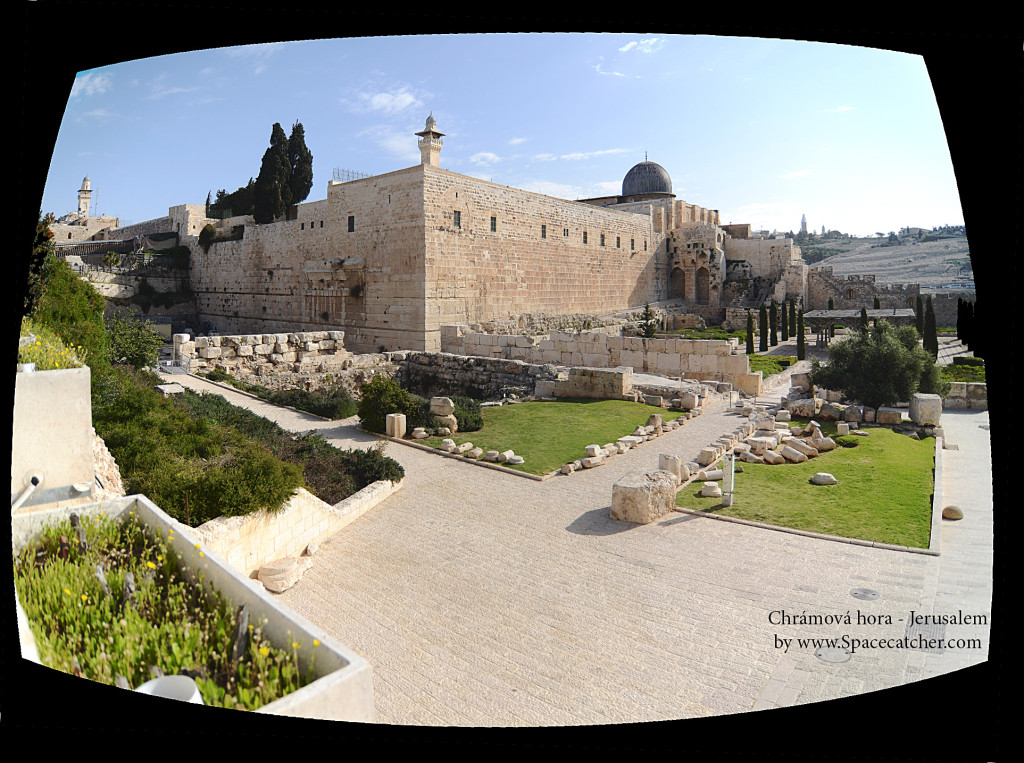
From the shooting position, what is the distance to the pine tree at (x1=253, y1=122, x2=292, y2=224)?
15.4 meters

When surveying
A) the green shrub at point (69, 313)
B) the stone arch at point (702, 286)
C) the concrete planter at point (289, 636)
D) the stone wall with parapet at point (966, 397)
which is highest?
the stone arch at point (702, 286)

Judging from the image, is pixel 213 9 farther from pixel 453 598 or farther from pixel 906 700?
pixel 906 700

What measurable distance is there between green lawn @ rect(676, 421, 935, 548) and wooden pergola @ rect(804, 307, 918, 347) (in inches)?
76.6

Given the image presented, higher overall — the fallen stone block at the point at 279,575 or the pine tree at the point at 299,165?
the pine tree at the point at 299,165

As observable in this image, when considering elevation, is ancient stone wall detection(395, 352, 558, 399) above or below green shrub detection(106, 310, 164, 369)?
below

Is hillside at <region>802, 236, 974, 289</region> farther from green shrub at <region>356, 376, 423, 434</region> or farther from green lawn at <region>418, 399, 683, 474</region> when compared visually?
green shrub at <region>356, 376, 423, 434</region>

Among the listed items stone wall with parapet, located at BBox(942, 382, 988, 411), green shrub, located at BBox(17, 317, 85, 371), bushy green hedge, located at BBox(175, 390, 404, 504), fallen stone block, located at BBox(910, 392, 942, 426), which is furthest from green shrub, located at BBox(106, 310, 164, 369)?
stone wall with parapet, located at BBox(942, 382, 988, 411)

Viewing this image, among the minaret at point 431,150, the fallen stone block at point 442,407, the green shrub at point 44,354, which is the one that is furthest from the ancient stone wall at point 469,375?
the green shrub at point 44,354

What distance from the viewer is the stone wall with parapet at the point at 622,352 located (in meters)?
14.8

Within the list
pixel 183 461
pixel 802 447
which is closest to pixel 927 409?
pixel 802 447

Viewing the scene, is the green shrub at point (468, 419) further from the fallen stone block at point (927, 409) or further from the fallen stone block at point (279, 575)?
the fallen stone block at point (927, 409)

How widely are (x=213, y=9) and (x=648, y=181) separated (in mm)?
35186

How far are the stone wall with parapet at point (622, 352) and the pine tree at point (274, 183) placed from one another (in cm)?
669

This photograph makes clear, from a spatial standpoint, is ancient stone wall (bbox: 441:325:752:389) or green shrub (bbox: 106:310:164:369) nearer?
green shrub (bbox: 106:310:164:369)
